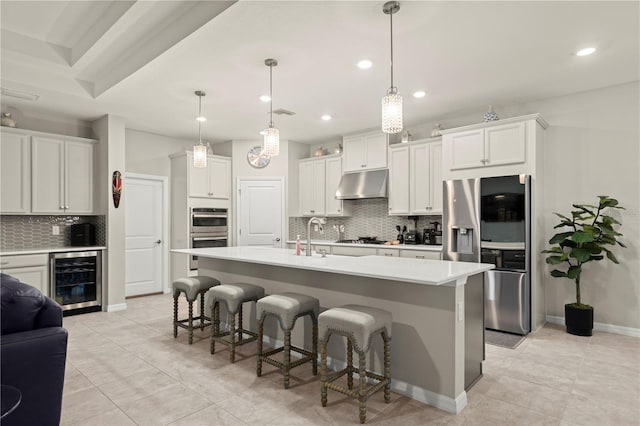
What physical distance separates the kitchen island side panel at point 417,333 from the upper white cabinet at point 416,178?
2.64 meters

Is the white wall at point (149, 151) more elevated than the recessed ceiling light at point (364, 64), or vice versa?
the recessed ceiling light at point (364, 64)

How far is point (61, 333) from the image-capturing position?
6.12 feet

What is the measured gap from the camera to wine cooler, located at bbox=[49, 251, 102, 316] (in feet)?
15.8

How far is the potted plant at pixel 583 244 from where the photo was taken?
12.7 feet

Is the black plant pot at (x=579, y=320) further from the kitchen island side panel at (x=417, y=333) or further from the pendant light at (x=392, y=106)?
the pendant light at (x=392, y=106)

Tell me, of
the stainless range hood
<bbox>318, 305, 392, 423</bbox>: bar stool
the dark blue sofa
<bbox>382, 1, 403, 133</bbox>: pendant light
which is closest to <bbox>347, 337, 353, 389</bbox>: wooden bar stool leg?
<bbox>318, 305, 392, 423</bbox>: bar stool

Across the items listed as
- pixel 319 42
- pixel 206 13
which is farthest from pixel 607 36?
pixel 206 13

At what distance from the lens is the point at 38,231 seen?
5.19 m

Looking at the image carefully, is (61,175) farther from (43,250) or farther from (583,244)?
(583,244)

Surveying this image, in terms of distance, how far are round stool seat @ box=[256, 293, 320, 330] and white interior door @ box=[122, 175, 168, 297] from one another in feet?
13.3

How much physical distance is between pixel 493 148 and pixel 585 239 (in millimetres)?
1370

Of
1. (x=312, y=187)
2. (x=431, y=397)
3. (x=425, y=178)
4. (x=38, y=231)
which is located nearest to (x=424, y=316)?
(x=431, y=397)

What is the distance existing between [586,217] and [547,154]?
3.02 feet

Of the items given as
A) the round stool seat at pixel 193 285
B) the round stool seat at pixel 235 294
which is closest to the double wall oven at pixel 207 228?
the round stool seat at pixel 193 285
